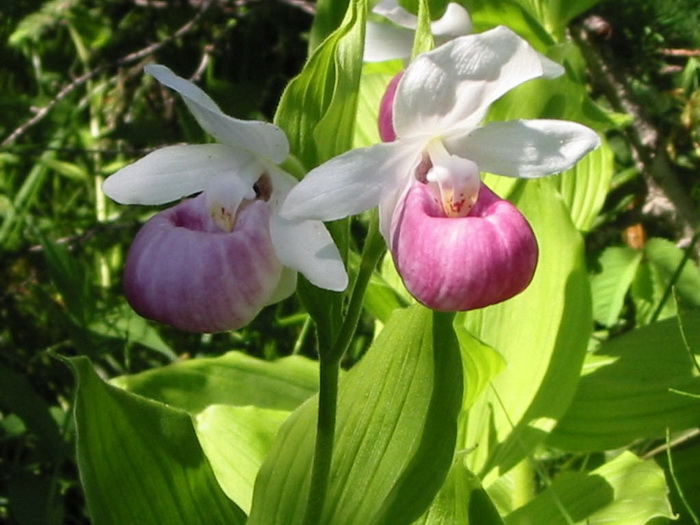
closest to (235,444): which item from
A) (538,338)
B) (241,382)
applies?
(241,382)

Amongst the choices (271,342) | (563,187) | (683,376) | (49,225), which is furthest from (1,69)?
(683,376)

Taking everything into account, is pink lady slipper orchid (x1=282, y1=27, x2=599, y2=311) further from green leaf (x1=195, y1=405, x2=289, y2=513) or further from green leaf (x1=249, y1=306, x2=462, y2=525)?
green leaf (x1=195, y1=405, x2=289, y2=513)

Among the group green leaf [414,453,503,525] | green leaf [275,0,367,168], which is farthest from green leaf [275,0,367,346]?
green leaf [414,453,503,525]

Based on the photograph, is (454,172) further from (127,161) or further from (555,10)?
(127,161)

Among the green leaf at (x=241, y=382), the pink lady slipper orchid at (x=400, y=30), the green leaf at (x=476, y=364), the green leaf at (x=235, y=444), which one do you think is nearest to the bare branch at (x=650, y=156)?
the pink lady slipper orchid at (x=400, y=30)

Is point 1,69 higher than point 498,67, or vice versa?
point 498,67

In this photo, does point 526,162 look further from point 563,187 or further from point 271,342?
point 271,342

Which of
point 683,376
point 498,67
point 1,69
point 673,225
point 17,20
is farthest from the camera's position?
point 1,69
